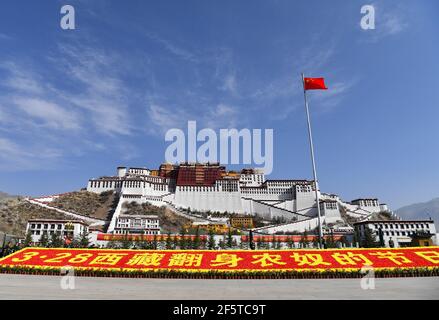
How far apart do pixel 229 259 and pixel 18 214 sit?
67.3 metres

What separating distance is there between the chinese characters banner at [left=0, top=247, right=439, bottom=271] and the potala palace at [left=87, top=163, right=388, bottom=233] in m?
56.3

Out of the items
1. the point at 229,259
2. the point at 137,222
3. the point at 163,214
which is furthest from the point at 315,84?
the point at 163,214

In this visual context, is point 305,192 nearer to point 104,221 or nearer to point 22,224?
point 104,221

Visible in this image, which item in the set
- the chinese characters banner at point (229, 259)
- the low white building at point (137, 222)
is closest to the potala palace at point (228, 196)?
the low white building at point (137, 222)

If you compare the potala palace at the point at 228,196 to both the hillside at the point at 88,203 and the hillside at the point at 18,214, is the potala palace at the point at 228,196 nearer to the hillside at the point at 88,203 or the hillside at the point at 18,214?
the hillside at the point at 88,203

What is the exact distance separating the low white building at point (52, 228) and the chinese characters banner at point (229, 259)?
3756cm

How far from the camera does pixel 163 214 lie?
246 feet

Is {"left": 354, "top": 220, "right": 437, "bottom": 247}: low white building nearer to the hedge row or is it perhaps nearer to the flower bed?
the flower bed

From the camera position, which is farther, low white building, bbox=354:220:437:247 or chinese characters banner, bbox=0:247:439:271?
low white building, bbox=354:220:437:247

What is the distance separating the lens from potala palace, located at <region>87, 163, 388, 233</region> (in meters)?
79.0

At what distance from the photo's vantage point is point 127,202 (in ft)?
254

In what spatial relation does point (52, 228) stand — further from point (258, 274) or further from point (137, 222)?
point (258, 274)

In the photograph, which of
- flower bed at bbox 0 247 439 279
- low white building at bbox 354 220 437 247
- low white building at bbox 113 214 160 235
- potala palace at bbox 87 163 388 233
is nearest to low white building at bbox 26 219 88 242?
low white building at bbox 113 214 160 235

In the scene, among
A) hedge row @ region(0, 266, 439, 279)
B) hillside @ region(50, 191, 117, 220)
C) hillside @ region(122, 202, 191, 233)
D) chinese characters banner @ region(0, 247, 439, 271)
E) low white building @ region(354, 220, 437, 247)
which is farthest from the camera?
hillside @ region(50, 191, 117, 220)
